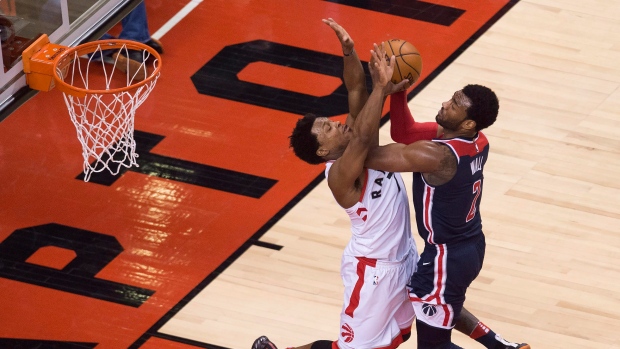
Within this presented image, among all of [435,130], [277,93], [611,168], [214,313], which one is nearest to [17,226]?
[214,313]

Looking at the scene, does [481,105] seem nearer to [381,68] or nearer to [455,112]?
[455,112]

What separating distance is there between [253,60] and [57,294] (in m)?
3.14

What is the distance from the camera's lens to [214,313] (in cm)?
801

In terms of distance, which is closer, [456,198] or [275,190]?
[456,198]

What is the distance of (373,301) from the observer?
6828mm

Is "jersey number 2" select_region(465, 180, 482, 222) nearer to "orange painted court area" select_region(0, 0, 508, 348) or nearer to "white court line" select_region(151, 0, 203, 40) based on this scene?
"orange painted court area" select_region(0, 0, 508, 348)

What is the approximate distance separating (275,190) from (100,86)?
5.93 feet

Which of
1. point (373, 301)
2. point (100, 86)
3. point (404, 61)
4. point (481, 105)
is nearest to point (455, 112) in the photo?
point (481, 105)

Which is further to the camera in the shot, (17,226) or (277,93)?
(277,93)

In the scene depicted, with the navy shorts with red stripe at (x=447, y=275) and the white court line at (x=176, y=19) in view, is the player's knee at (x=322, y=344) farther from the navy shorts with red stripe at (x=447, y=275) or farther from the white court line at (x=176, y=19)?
the white court line at (x=176, y=19)

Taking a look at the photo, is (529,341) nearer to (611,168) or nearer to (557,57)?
(611,168)

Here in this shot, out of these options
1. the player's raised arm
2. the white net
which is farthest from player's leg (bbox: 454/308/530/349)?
the white net

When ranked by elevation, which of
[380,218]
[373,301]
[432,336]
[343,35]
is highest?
[343,35]

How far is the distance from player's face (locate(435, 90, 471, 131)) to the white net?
3.09m
